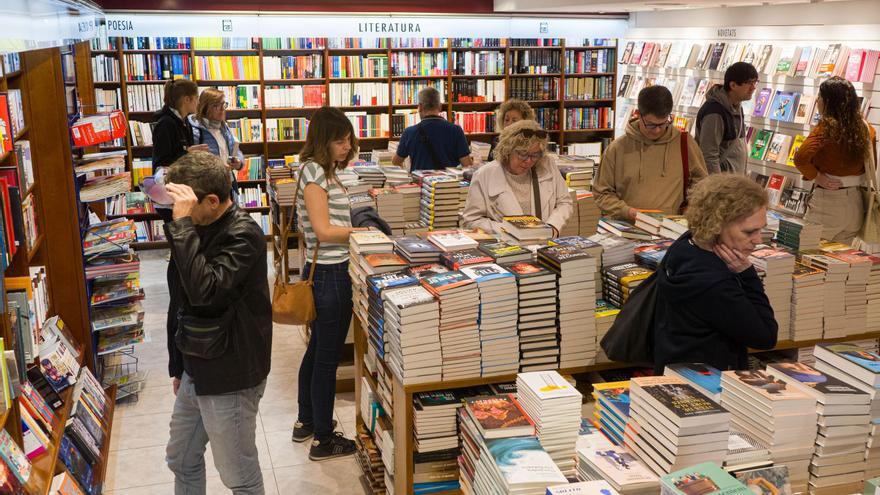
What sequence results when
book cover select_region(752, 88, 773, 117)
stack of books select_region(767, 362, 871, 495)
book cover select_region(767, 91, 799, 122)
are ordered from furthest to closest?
1. book cover select_region(752, 88, 773, 117)
2. book cover select_region(767, 91, 799, 122)
3. stack of books select_region(767, 362, 871, 495)

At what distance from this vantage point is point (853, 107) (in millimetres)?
5023

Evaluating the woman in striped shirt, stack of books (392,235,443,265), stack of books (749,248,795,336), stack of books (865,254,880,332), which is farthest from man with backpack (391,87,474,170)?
stack of books (865,254,880,332)

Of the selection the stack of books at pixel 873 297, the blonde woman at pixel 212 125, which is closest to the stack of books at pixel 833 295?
the stack of books at pixel 873 297

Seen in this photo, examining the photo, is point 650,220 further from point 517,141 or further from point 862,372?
point 862,372

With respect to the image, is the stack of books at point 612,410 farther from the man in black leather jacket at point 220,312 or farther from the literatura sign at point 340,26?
the literatura sign at point 340,26

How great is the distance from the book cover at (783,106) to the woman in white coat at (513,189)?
3875 mm

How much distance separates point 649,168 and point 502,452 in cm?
279

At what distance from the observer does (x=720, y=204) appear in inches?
106

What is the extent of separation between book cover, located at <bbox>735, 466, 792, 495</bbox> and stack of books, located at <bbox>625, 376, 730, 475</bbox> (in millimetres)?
108

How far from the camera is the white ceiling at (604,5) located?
280 inches

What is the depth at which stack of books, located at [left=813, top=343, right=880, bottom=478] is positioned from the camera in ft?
7.72

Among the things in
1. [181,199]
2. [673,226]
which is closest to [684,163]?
[673,226]

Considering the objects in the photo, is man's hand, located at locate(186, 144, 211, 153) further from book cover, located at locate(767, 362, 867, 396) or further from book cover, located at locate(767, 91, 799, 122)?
book cover, located at locate(767, 91, 799, 122)

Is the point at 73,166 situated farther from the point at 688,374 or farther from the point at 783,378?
the point at 783,378
